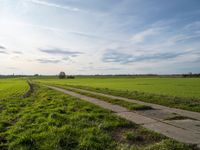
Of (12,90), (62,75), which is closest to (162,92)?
(12,90)

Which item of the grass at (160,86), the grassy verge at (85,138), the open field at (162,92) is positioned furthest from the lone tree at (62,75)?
the grassy verge at (85,138)

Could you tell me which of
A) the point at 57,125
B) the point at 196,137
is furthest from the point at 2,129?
the point at 196,137

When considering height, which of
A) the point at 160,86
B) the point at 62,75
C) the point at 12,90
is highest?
the point at 62,75

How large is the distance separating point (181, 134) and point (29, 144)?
4.12 metres

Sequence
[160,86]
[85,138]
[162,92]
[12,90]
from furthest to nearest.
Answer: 1. [160,86]
2. [12,90]
3. [162,92]
4. [85,138]

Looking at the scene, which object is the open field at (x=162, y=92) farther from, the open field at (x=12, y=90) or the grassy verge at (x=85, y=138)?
the open field at (x=12, y=90)

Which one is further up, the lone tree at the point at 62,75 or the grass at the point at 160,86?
the lone tree at the point at 62,75

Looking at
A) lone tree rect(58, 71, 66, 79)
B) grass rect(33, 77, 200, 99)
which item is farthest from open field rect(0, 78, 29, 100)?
lone tree rect(58, 71, 66, 79)

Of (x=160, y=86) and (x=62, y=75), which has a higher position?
(x=62, y=75)

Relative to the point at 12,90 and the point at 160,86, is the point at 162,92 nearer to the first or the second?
the point at 160,86

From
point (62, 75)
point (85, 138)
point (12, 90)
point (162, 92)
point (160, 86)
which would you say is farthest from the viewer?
point (62, 75)

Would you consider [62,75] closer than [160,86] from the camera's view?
No

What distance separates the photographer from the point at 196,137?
506cm

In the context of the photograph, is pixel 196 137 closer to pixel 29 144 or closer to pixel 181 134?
pixel 181 134
